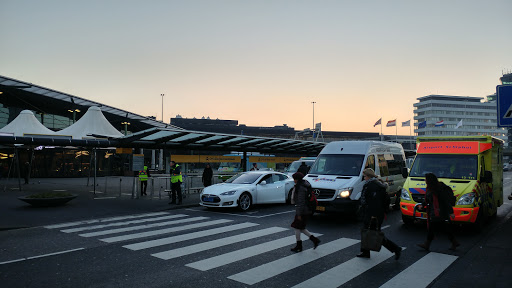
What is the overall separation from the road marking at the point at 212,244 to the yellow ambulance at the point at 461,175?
3.63 m

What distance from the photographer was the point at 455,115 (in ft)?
497

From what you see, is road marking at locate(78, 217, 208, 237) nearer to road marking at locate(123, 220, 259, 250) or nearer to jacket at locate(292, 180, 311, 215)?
road marking at locate(123, 220, 259, 250)

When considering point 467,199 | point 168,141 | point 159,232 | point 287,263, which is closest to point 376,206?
point 287,263

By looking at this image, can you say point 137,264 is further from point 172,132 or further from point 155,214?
point 172,132

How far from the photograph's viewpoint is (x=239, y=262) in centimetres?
662

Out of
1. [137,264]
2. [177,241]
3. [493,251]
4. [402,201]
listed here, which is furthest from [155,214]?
[493,251]

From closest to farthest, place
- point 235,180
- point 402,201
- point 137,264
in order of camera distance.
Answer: point 137,264, point 402,201, point 235,180

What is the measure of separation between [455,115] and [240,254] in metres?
169

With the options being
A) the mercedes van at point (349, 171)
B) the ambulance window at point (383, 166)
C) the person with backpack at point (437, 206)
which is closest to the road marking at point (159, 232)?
the mercedes van at point (349, 171)

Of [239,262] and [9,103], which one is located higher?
[9,103]

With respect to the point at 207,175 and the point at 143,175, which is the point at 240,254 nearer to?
the point at 207,175

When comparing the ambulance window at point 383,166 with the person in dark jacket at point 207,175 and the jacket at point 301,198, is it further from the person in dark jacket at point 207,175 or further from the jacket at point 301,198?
the person in dark jacket at point 207,175

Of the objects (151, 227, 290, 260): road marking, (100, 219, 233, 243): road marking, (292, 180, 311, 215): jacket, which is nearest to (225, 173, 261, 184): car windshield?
(100, 219, 233, 243): road marking

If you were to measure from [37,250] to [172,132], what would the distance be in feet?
28.9
